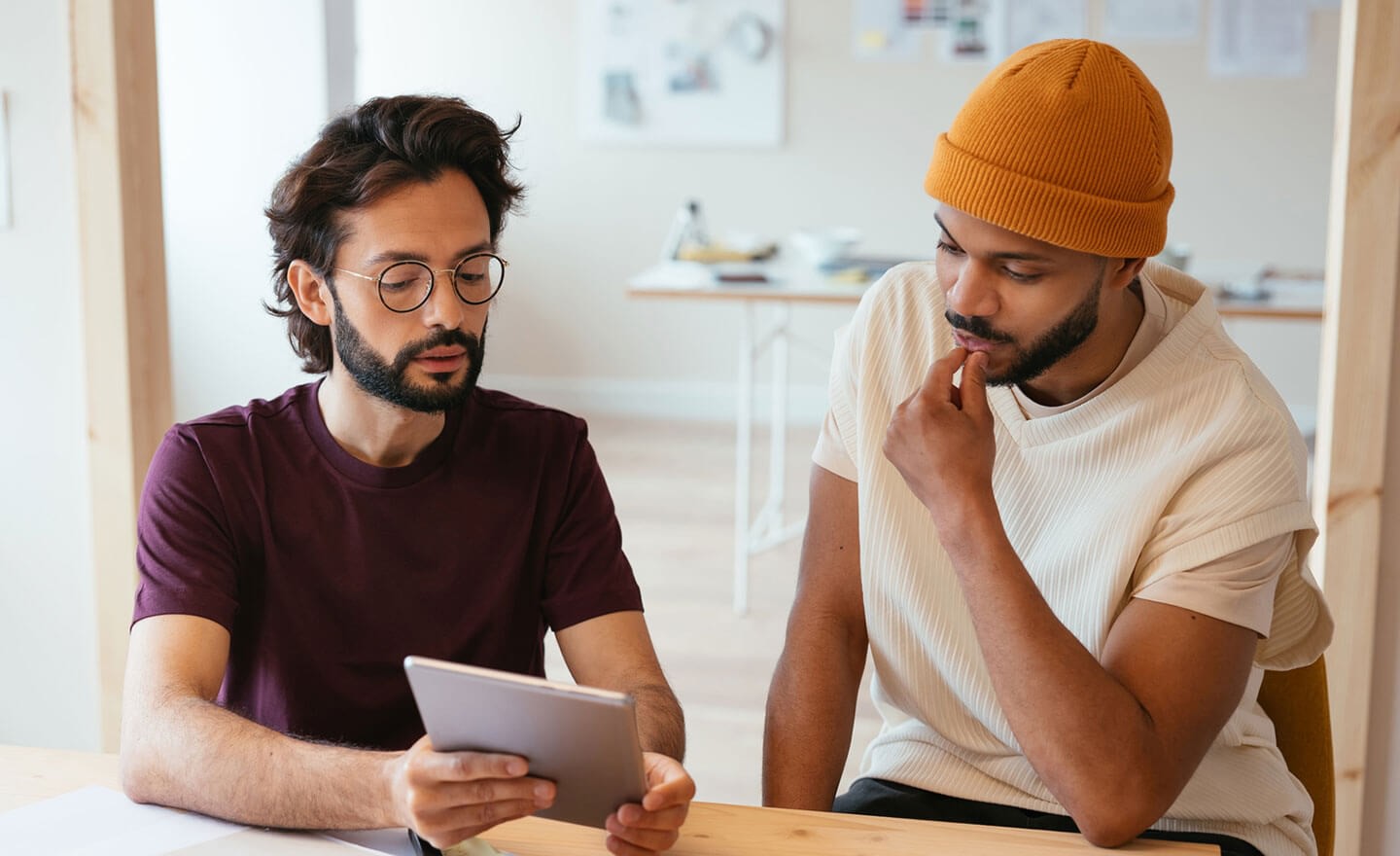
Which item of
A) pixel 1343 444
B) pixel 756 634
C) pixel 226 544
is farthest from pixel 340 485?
pixel 756 634

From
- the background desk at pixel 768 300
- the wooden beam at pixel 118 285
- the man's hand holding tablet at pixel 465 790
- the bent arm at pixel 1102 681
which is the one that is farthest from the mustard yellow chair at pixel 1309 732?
the background desk at pixel 768 300

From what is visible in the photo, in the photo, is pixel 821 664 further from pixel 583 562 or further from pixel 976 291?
pixel 976 291

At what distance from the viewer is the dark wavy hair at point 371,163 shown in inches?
61.6

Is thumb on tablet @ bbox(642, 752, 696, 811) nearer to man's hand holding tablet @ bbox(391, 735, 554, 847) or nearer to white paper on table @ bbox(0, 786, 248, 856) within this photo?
man's hand holding tablet @ bbox(391, 735, 554, 847)

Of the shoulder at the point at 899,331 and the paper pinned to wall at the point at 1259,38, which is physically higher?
the paper pinned to wall at the point at 1259,38

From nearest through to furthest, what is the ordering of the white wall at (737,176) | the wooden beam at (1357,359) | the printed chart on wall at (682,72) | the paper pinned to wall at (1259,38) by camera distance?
the wooden beam at (1357,359), the paper pinned to wall at (1259,38), the white wall at (737,176), the printed chart on wall at (682,72)

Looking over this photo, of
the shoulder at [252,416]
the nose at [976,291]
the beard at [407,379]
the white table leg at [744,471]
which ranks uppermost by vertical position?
the nose at [976,291]

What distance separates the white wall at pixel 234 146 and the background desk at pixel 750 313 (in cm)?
116

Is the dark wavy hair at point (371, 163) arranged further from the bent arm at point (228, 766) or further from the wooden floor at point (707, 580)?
the wooden floor at point (707, 580)

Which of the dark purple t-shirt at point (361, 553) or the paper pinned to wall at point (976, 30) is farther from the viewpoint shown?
the paper pinned to wall at point (976, 30)

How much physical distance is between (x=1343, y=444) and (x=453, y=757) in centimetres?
141

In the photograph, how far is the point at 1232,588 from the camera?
136 centimetres

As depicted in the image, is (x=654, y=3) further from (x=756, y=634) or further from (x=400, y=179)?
(x=400, y=179)

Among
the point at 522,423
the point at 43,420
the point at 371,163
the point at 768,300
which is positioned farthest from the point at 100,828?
the point at 768,300
